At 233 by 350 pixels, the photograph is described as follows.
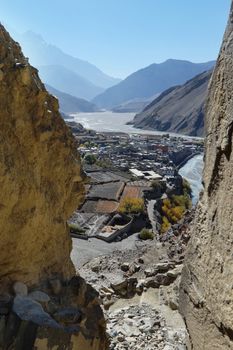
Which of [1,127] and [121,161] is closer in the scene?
[1,127]

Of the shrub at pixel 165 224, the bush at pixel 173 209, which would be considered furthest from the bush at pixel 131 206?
the bush at pixel 173 209

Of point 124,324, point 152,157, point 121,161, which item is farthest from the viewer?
point 152,157

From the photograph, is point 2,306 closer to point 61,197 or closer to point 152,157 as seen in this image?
point 61,197

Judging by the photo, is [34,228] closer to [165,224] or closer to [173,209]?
[165,224]

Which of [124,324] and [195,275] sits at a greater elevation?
[195,275]

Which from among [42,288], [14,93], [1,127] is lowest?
[42,288]

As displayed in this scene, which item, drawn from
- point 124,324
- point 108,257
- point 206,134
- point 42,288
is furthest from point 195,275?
point 108,257

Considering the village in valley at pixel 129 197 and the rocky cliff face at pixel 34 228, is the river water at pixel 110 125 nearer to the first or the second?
the village in valley at pixel 129 197
